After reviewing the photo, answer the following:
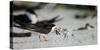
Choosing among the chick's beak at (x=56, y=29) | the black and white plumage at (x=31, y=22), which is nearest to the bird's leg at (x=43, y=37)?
the black and white plumage at (x=31, y=22)

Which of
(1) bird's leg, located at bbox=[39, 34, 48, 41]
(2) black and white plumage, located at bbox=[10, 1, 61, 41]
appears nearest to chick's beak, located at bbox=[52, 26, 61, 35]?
(2) black and white plumage, located at bbox=[10, 1, 61, 41]

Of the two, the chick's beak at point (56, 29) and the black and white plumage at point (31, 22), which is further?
the chick's beak at point (56, 29)

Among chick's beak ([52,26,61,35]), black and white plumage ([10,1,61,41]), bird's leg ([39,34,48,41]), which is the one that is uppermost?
black and white plumage ([10,1,61,41])

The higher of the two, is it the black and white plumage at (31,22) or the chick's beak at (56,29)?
the black and white plumage at (31,22)

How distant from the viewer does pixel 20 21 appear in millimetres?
1533

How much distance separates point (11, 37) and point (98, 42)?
98 centimetres

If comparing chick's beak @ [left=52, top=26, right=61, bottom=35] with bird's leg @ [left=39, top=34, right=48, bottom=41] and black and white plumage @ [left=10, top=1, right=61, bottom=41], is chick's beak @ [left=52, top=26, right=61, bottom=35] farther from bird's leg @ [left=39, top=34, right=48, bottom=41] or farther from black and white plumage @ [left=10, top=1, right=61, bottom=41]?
bird's leg @ [left=39, top=34, right=48, bottom=41]

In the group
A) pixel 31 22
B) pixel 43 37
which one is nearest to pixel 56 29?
pixel 43 37

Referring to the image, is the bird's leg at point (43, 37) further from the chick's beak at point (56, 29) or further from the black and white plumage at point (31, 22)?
the chick's beak at point (56, 29)

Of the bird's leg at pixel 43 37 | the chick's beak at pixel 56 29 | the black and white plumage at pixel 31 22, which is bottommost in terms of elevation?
the bird's leg at pixel 43 37

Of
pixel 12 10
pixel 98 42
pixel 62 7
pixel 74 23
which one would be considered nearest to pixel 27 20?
pixel 12 10

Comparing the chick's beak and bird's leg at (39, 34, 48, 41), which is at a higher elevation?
the chick's beak

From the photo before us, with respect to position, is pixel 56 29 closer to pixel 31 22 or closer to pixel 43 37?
pixel 43 37
